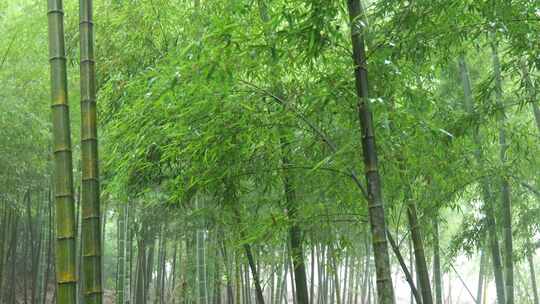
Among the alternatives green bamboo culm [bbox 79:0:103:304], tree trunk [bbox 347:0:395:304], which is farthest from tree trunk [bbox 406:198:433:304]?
green bamboo culm [bbox 79:0:103:304]

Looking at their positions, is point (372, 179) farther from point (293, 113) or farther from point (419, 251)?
point (419, 251)

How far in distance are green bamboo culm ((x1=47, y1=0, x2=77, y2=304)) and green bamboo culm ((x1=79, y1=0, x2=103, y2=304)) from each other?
11 cm

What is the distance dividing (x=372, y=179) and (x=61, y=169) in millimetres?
1335

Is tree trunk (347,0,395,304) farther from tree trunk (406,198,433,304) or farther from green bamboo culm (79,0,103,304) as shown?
tree trunk (406,198,433,304)

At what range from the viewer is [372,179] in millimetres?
2719

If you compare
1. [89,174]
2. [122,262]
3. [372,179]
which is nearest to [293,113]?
[372,179]

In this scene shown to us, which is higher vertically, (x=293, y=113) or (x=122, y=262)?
(x=293, y=113)

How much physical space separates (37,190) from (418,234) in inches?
274

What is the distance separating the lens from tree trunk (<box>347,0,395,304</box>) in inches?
106

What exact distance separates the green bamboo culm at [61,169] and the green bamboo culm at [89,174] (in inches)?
4.1

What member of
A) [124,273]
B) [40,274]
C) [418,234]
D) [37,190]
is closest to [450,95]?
[418,234]

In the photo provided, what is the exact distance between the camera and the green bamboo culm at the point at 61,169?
244 cm

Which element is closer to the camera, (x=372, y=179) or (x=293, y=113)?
(x=372, y=179)

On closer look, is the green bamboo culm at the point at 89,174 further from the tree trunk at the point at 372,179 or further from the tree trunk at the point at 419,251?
the tree trunk at the point at 419,251
